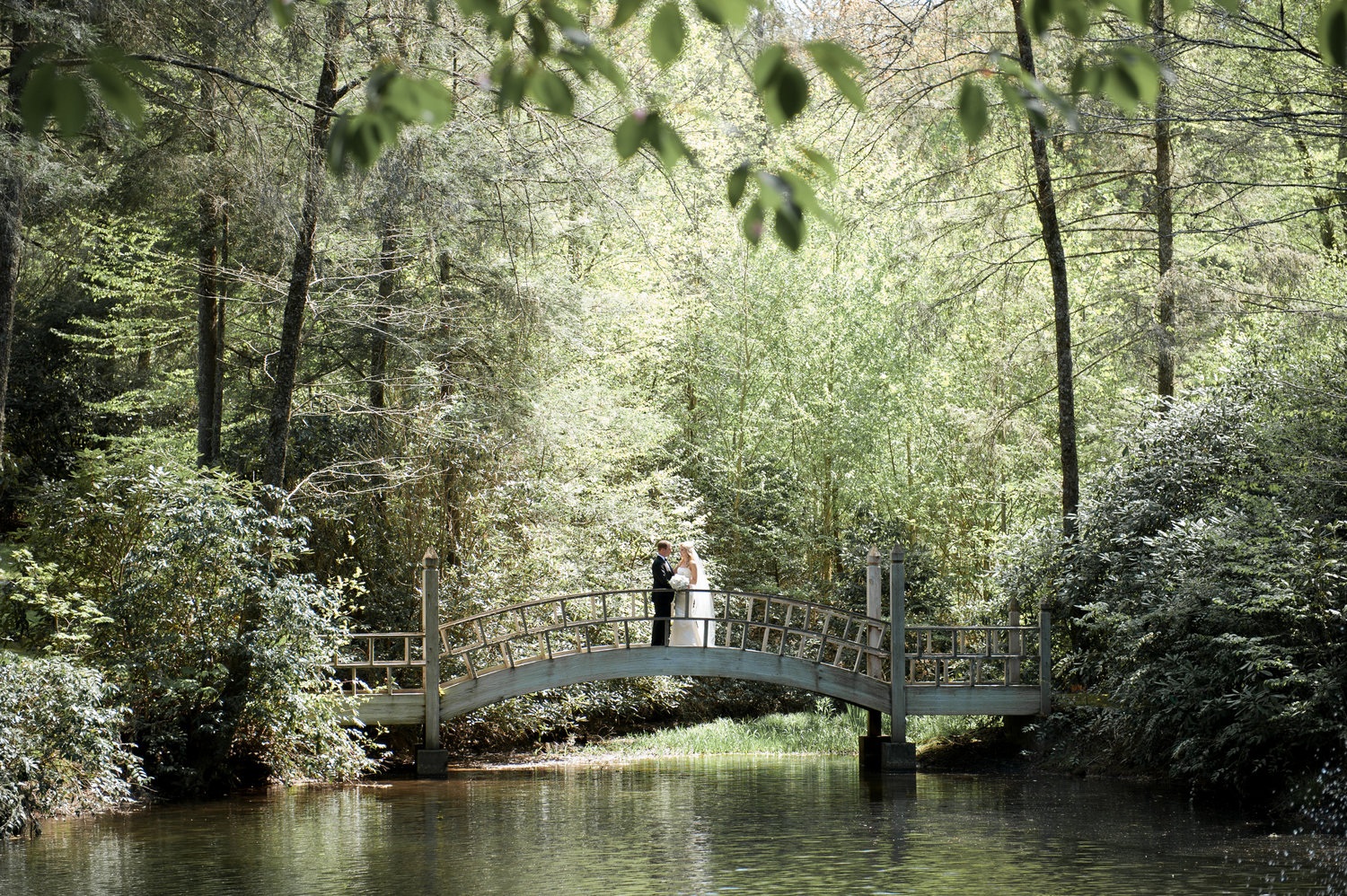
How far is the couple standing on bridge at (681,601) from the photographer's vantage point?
17.1m

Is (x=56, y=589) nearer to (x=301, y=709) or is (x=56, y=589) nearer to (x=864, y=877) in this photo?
A: (x=301, y=709)

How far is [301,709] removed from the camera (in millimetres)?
14523

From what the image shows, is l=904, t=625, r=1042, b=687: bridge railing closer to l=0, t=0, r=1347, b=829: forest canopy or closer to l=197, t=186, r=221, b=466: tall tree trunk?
l=0, t=0, r=1347, b=829: forest canopy

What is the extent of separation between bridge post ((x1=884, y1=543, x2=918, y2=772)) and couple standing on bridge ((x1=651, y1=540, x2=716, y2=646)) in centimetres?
234

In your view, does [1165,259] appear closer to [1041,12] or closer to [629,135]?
[1041,12]

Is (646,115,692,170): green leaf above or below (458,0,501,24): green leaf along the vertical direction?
below

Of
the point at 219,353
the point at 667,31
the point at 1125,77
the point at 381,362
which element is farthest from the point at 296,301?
the point at 1125,77

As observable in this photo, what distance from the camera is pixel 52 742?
1203 cm

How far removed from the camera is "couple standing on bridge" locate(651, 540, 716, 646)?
17109 mm

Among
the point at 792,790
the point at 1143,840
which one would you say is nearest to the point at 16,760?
the point at 792,790

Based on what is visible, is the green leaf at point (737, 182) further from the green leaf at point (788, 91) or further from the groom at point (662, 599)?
the groom at point (662, 599)

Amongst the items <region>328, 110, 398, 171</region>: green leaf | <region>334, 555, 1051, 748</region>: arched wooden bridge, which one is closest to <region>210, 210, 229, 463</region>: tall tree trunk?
<region>334, 555, 1051, 748</region>: arched wooden bridge

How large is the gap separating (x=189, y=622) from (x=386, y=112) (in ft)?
43.1

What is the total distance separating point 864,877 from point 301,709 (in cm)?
760
